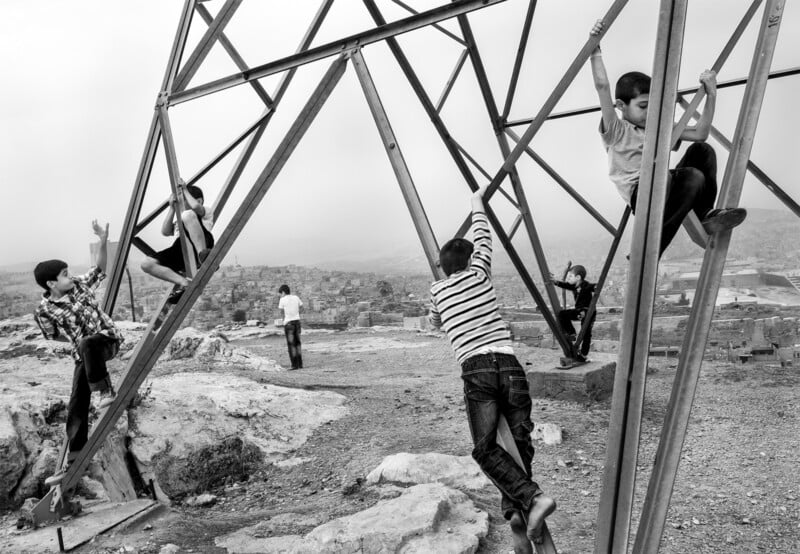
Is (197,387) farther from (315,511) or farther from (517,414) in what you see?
(517,414)

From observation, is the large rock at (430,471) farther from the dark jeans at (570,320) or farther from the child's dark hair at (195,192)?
the dark jeans at (570,320)

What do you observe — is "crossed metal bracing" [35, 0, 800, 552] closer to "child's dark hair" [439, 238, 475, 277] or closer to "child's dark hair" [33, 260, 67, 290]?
"child's dark hair" [439, 238, 475, 277]

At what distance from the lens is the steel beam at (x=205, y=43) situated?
4944 millimetres

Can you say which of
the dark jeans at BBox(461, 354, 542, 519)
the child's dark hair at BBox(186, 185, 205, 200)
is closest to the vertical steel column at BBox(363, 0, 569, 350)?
the dark jeans at BBox(461, 354, 542, 519)

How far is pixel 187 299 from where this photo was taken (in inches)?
190

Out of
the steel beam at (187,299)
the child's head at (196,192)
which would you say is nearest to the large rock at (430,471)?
the steel beam at (187,299)

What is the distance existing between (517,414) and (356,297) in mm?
21635

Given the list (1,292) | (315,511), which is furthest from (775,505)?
(1,292)

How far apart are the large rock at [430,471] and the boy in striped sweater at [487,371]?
1743 mm

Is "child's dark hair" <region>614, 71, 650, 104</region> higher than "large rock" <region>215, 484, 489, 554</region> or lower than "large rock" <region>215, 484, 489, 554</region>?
higher

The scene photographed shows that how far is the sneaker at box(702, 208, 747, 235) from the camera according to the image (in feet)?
9.14

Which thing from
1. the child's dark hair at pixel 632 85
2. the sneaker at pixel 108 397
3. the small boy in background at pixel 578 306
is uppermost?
the child's dark hair at pixel 632 85

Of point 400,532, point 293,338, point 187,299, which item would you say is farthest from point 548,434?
point 293,338

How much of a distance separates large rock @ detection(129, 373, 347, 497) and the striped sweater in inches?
133
